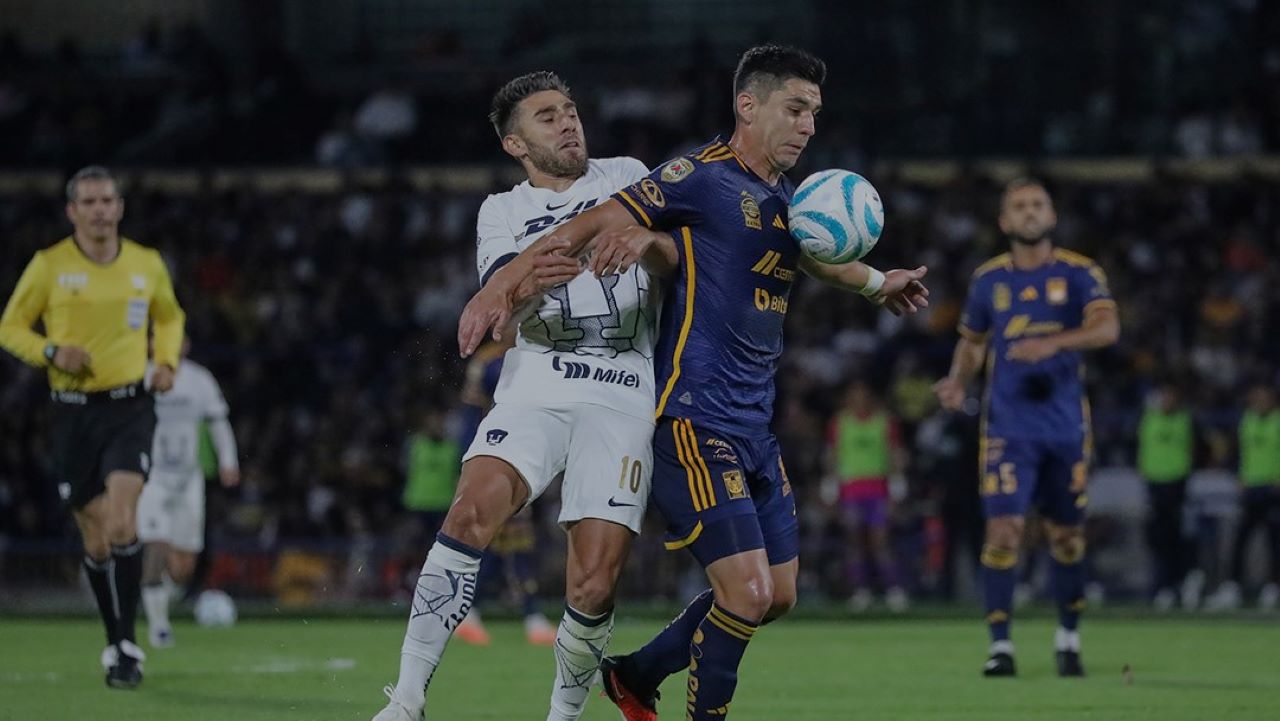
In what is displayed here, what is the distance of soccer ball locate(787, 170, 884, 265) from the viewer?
6.91 metres

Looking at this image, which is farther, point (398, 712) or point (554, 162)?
point (554, 162)

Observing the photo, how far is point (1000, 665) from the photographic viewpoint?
1099cm

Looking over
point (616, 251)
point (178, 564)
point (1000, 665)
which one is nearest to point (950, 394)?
point (1000, 665)

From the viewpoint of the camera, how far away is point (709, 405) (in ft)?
22.6

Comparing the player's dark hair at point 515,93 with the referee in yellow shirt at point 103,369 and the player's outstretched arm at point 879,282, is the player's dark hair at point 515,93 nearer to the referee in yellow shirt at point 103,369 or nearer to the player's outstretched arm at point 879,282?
the player's outstretched arm at point 879,282

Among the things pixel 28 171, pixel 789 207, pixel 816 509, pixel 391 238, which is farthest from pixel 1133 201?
pixel 789 207

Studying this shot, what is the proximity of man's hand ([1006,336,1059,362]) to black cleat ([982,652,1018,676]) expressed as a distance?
5.57ft

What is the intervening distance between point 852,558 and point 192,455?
7251mm

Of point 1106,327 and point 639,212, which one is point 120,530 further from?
point 1106,327

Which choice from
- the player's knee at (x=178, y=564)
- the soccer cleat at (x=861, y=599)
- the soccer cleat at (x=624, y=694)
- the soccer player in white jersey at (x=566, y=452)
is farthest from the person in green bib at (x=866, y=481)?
the soccer player in white jersey at (x=566, y=452)

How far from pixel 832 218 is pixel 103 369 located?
513 cm

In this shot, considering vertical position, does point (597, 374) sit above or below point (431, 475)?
above

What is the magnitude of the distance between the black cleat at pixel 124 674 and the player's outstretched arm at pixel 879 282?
4782 mm

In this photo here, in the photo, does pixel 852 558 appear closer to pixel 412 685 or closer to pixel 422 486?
pixel 422 486
